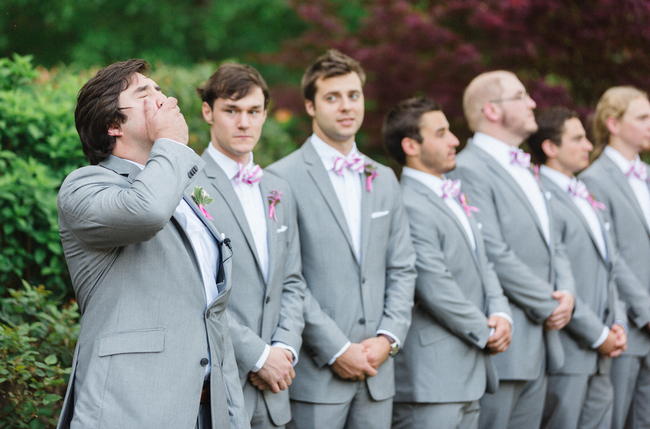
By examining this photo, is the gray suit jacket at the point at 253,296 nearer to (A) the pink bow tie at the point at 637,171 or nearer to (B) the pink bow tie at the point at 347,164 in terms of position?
(B) the pink bow tie at the point at 347,164

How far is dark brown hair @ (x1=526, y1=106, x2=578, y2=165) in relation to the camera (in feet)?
22.8

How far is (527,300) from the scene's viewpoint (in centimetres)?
597

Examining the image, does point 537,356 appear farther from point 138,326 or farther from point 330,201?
point 138,326

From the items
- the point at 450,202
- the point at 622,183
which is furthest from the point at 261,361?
the point at 622,183

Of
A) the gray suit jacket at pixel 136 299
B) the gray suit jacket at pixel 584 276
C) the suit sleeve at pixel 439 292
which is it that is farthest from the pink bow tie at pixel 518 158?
the gray suit jacket at pixel 136 299

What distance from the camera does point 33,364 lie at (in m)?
4.48

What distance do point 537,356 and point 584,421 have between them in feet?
3.13

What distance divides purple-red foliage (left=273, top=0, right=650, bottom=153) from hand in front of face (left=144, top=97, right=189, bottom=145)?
254 inches

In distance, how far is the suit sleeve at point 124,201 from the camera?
3.32 metres

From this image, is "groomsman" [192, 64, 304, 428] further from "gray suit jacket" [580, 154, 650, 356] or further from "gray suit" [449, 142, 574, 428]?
"gray suit jacket" [580, 154, 650, 356]

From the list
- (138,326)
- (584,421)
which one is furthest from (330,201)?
(584,421)

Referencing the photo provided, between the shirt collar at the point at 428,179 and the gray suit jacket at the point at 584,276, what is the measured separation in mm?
1223

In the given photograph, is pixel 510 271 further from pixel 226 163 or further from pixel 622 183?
pixel 226 163

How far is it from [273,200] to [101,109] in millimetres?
1384
